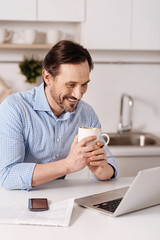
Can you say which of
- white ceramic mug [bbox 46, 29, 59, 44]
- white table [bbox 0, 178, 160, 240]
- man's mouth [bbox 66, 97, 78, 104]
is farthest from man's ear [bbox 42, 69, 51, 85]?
white ceramic mug [bbox 46, 29, 59, 44]

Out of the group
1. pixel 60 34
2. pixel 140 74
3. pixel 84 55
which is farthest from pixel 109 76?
pixel 84 55

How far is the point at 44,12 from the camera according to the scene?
290cm

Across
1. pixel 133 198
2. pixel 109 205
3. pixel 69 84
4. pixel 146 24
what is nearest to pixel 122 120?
pixel 146 24

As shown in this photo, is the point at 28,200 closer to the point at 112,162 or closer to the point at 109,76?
the point at 112,162

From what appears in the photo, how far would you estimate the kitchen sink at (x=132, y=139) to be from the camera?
322cm

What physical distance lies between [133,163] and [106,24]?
1.06 m

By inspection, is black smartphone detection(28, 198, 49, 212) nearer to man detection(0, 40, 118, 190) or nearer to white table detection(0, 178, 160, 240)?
white table detection(0, 178, 160, 240)

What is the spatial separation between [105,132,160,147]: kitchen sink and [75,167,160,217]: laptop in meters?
1.68

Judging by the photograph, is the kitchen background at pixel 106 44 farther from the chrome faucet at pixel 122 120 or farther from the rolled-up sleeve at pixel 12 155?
the rolled-up sleeve at pixel 12 155

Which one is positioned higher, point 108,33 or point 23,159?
point 108,33

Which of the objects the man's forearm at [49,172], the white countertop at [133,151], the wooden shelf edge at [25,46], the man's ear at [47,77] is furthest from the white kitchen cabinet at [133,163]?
the man's forearm at [49,172]

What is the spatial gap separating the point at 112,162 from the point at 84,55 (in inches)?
20.7

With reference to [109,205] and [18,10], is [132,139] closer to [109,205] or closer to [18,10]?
[18,10]

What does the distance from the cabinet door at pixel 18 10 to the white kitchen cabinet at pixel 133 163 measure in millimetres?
1234
